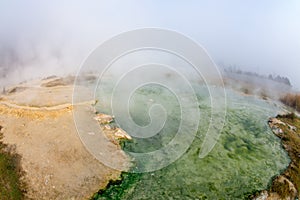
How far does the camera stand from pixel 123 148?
2602cm

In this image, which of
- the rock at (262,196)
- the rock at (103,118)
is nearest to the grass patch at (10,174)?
the rock at (103,118)

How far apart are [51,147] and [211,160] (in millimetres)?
13631

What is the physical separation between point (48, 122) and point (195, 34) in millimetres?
102513

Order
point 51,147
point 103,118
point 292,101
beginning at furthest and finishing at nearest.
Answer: point 292,101, point 103,118, point 51,147

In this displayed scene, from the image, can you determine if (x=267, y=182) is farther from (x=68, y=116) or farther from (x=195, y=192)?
(x=68, y=116)

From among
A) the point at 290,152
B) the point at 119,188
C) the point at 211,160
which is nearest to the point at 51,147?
the point at 119,188

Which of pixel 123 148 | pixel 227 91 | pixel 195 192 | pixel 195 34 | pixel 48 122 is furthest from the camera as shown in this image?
pixel 195 34

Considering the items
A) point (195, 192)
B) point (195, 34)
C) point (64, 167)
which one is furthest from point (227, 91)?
point (195, 34)

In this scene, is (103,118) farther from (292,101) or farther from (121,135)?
(292,101)

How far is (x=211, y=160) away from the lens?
83.0 feet

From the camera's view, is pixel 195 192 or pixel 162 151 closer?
pixel 195 192

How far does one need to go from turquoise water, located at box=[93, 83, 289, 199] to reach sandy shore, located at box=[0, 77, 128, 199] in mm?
2086

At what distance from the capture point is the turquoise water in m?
21.1

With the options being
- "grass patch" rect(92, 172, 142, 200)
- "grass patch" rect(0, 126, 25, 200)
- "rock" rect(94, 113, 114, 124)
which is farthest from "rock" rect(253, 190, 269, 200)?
"grass patch" rect(0, 126, 25, 200)
